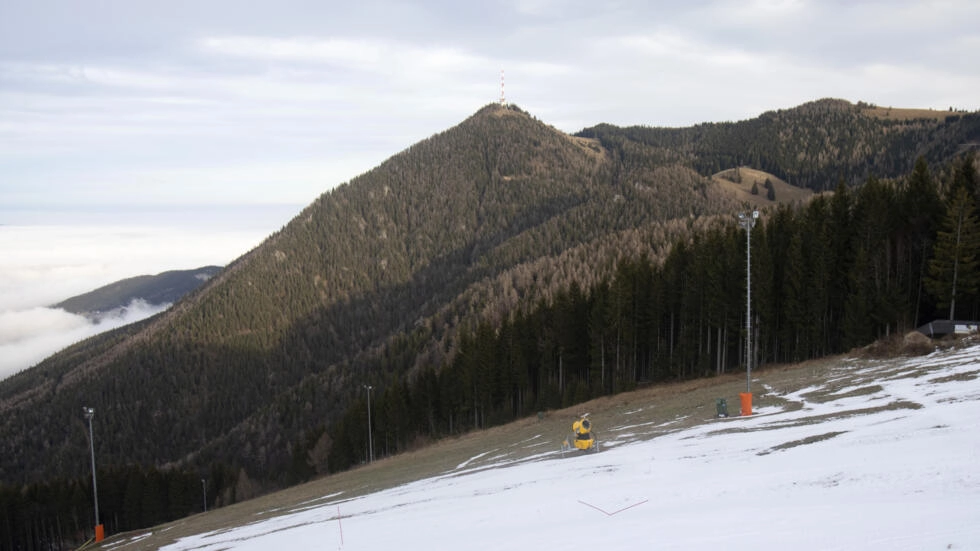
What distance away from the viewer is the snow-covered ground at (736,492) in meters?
10.6

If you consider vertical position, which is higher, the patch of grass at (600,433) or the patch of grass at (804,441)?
the patch of grass at (804,441)

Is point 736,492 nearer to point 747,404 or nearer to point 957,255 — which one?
point 747,404

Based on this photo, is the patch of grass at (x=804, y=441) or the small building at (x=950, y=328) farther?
the small building at (x=950, y=328)

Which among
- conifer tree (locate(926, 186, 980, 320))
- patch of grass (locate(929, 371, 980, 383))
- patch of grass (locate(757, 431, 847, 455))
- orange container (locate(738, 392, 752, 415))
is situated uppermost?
conifer tree (locate(926, 186, 980, 320))

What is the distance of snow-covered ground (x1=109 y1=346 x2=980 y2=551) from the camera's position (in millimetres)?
10586

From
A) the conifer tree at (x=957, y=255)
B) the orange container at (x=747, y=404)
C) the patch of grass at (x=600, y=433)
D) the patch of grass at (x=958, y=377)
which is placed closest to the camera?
the patch of grass at (x=958, y=377)

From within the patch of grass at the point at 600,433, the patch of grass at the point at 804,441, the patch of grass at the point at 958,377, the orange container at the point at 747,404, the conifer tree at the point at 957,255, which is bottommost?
the patch of grass at the point at 600,433

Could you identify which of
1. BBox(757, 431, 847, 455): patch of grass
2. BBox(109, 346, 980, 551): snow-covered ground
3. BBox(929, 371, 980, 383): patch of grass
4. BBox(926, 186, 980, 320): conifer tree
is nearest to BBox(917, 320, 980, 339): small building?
BBox(926, 186, 980, 320): conifer tree

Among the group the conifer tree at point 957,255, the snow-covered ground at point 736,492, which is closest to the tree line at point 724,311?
the conifer tree at point 957,255

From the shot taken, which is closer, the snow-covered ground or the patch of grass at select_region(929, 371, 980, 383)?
the snow-covered ground

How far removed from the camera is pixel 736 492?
14008 millimetres

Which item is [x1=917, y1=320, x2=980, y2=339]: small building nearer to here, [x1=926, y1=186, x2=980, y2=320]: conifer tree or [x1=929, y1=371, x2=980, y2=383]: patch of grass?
[x1=926, y1=186, x2=980, y2=320]: conifer tree

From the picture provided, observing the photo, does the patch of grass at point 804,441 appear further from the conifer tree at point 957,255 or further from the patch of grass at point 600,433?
the conifer tree at point 957,255

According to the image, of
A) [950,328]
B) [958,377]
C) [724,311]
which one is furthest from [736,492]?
[724,311]
